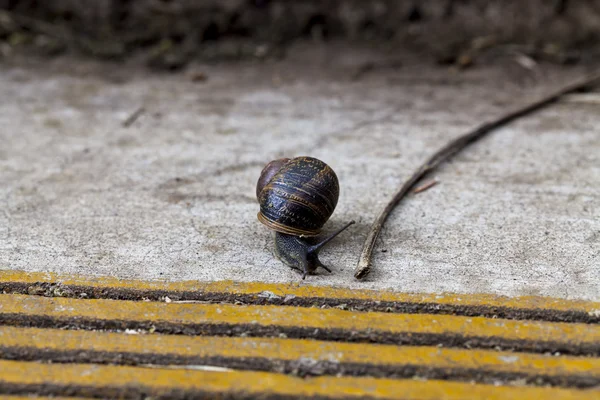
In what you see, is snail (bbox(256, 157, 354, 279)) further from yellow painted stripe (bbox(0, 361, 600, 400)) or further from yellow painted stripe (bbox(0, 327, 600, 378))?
yellow painted stripe (bbox(0, 361, 600, 400))

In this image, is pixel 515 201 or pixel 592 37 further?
pixel 592 37

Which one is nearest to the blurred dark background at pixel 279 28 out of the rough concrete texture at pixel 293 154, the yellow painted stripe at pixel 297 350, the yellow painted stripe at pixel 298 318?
the rough concrete texture at pixel 293 154

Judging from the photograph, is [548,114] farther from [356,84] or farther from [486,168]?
[356,84]

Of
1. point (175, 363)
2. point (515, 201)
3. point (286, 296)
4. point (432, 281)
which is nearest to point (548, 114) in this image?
point (515, 201)

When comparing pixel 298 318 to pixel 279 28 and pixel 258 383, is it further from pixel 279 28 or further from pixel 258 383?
pixel 279 28

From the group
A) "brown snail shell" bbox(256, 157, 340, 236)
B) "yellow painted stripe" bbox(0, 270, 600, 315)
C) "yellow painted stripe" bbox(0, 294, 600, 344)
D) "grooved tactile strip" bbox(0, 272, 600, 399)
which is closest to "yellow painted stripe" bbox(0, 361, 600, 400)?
"grooved tactile strip" bbox(0, 272, 600, 399)

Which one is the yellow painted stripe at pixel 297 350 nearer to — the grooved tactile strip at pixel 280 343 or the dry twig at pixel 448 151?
the grooved tactile strip at pixel 280 343
